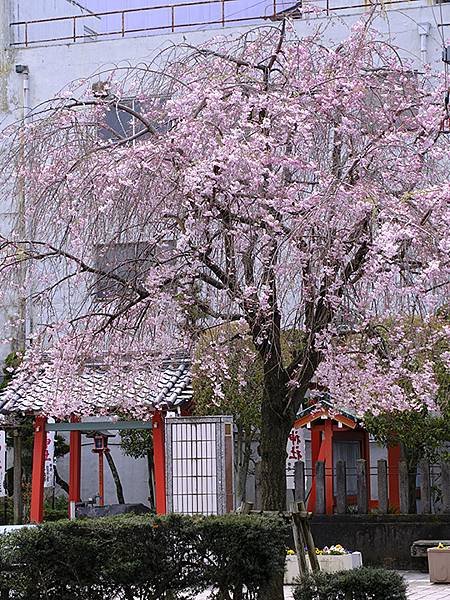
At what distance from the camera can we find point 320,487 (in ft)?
67.3

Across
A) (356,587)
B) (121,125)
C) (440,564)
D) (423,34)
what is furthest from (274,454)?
(423,34)

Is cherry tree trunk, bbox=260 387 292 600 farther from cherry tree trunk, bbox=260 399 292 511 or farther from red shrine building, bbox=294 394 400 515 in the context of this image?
red shrine building, bbox=294 394 400 515

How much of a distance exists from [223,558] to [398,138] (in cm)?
413

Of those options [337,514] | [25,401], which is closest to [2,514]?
[25,401]

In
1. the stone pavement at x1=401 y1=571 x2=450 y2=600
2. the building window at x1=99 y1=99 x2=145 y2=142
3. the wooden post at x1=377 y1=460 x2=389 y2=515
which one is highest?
the building window at x1=99 y1=99 x2=145 y2=142

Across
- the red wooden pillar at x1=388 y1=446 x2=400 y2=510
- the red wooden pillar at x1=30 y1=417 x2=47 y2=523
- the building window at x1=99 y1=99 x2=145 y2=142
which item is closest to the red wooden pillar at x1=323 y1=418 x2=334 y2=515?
the red wooden pillar at x1=388 y1=446 x2=400 y2=510

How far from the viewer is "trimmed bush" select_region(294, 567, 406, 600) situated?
9570 mm

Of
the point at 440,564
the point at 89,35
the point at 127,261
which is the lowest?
the point at 440,564

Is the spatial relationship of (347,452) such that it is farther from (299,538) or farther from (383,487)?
(299,538)

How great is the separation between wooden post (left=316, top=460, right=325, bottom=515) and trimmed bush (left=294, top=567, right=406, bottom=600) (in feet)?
34.8

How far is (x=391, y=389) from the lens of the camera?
39.2 feet

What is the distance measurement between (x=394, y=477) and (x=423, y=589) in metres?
5.86

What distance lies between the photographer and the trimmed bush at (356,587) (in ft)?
31.4

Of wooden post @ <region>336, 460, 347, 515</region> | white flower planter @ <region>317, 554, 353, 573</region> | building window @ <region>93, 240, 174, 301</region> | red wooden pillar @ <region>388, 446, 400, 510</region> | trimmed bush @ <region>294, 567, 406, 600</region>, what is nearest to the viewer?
trimmed bush @ <region>294, 567, 406, 600</region>
